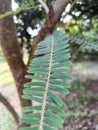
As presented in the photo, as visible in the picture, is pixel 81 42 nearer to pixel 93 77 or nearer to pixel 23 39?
pixel 23 39

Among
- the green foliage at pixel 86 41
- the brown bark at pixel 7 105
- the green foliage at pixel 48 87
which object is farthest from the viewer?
the brown bark at pixel 7 105

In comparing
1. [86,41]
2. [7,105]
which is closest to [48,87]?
[86,41]

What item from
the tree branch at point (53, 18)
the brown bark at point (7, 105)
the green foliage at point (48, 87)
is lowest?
the brown bark at point (7, 105)

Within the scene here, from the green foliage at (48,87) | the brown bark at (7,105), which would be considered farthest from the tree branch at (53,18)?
the brown bark at (7,105)

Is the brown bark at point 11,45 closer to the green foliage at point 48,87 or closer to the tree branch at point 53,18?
the tree branch at point 53,18

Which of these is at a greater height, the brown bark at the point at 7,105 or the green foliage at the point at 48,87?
the green foliage at the point at 48,87

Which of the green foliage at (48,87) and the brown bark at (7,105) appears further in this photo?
the brown bark at (7,105)

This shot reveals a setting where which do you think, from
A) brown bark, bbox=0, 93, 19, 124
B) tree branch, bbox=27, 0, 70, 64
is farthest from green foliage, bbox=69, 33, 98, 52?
brown bark, bbox=0, 93, 19, 124

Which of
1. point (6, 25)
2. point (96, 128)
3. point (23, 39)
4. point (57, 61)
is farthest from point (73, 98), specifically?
point (57, 61)

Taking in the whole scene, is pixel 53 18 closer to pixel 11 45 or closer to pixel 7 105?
pixel 11 45
